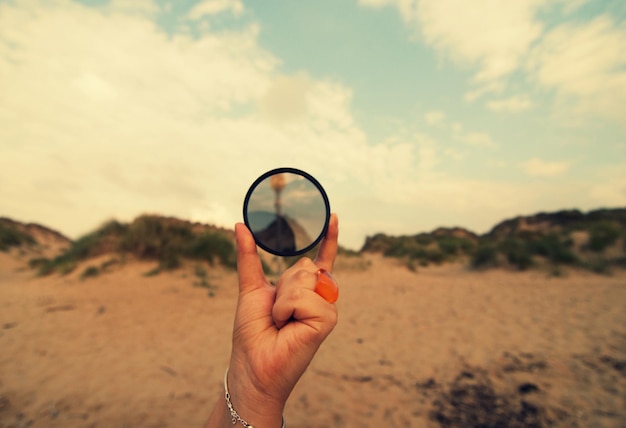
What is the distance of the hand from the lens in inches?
62.2

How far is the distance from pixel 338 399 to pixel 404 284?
1041 cm

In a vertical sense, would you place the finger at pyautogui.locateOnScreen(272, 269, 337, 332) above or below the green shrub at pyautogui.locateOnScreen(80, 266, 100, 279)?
above

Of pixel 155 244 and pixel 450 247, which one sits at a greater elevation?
pixel 450 247

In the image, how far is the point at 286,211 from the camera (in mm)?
2369

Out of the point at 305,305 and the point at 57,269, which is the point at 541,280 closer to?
the point at 305,305

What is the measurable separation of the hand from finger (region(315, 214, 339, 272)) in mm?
300

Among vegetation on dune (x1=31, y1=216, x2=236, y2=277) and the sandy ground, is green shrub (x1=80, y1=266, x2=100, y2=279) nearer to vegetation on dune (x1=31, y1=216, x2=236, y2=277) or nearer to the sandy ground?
the sandy ground

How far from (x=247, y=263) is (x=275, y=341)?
459mm

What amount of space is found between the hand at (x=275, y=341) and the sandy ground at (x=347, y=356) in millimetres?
3406

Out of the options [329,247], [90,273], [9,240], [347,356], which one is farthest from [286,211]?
[9,240]

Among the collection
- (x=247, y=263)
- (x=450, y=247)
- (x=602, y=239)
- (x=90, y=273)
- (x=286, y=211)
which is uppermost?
(x=602, y=239)

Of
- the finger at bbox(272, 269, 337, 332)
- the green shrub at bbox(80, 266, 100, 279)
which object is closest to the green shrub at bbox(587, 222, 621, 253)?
the finger at bbox(272, 269, 337, 332)

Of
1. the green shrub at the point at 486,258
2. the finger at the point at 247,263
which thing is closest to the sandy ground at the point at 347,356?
the finger at the point at 247,263

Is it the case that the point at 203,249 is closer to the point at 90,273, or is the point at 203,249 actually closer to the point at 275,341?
the point at 90,273
